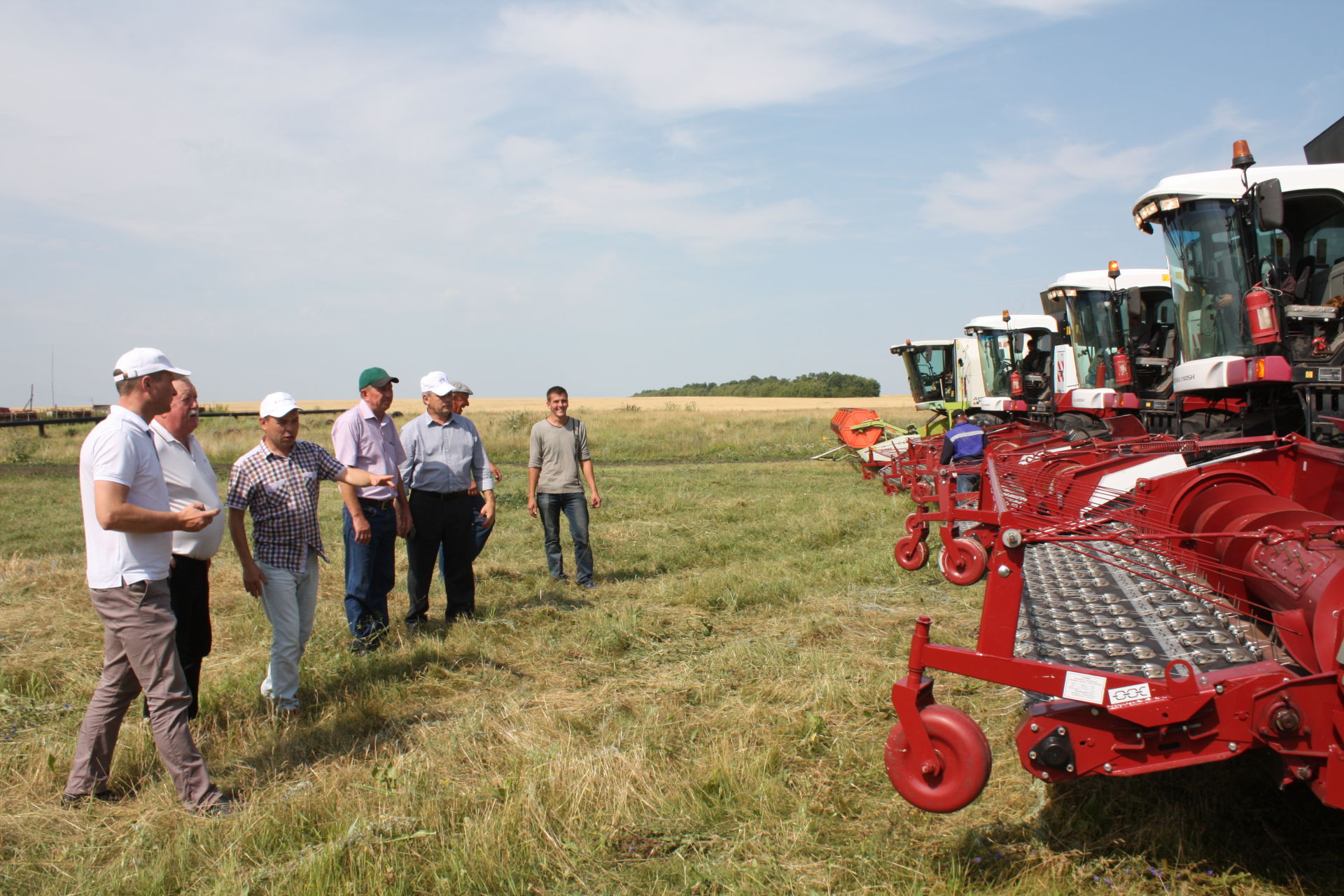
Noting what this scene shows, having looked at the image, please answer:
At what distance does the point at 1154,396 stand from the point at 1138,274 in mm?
2326

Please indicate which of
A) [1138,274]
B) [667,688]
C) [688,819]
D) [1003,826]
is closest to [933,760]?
[1003,826]

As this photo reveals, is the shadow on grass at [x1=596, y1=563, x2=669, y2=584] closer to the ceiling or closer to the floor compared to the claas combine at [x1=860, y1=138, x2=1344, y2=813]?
closer to the floor

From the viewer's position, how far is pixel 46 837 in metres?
3.36

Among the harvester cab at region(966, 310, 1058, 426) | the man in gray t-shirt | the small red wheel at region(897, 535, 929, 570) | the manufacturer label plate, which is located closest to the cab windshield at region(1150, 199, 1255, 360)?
the small red wheel at region(897, 535, 929, 570)

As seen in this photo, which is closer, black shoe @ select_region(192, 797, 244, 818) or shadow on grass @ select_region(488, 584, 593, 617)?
black shoe @ select_region(192, 797, 244, 818)

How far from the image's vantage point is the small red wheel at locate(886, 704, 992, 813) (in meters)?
2.65

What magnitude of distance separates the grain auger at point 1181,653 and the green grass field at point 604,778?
472 mm

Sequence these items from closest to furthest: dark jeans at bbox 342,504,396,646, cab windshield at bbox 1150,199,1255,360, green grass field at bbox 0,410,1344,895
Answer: green grass field at bbox 0,410,1344,895
dark jeans at bbox 342,504,396,646
cab windshield at bbox 1150,199,1255,360

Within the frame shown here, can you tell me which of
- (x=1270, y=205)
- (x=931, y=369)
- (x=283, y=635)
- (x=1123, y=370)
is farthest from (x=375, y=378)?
(x=931, y=369)

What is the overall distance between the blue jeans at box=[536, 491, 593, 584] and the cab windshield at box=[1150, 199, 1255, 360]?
18.0 ft

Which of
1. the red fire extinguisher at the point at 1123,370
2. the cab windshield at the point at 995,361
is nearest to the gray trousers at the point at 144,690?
the red fire extinguisher at the point at 1123,370

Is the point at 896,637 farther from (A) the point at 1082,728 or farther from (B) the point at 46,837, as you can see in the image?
(B) the point at 46,837

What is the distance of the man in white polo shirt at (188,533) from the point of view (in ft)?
13.5

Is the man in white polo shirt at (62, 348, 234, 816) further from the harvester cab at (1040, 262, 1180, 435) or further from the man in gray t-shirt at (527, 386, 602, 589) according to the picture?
the harvester cab at (1040, 262, 1180, 435)
